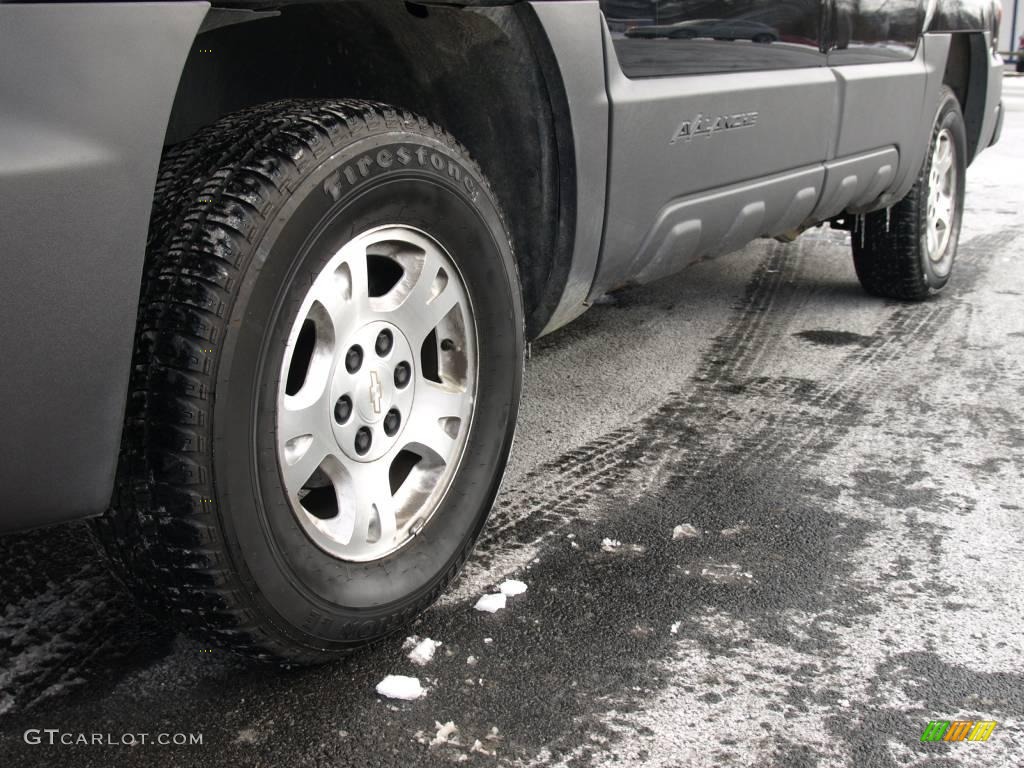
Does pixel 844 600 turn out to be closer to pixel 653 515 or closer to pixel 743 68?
pixel 653 515

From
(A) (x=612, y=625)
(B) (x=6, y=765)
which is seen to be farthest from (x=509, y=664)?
(B) (x=6, y=765)

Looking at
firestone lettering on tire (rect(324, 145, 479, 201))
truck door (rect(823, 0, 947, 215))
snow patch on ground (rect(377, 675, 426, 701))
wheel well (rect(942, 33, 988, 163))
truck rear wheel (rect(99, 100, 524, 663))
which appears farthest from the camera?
wheel well (rect(942, 33, 988, 163))

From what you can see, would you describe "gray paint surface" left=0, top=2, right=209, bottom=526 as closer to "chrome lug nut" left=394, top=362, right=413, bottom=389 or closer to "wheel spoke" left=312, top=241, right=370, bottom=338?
"wheel spoke" left=312, top=241, right=370, bottom=338

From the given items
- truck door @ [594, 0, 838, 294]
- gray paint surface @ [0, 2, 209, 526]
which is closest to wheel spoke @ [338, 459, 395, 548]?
gray paint surface @ [0, 2, 209, 526]

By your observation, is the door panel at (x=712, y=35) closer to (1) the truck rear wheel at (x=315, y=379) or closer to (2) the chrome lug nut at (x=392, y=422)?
(1) the truck rear wheel at (x=315, y=379)

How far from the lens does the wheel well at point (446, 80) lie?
233cm

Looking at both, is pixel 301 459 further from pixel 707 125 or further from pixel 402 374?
pixel 707 125

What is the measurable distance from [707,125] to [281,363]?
58.2 inches

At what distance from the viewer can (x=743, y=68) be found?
3.06m

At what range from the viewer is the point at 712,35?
2.91 m

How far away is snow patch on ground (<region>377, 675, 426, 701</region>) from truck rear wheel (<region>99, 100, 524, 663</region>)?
95 millimetres

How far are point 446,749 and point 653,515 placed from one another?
1047 mm
